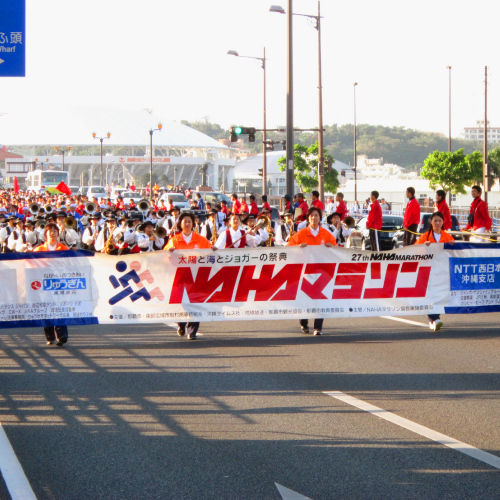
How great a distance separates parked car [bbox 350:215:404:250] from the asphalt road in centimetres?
1262

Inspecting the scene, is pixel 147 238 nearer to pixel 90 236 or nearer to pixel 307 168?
pixel 90 236

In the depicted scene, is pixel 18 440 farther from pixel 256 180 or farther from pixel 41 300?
pixel 256 180

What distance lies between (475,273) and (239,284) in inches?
134

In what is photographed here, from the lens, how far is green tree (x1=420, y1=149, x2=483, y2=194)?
160 feet

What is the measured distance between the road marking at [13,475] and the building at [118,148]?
400 ft

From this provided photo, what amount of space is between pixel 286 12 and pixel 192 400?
17.3 meters

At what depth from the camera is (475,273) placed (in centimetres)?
1121

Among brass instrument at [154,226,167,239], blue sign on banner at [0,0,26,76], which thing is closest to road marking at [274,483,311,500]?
Result: blue sign on banner at [0,0,26,76]

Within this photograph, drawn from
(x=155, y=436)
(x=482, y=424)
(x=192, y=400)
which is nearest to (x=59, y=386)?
(x=192, y=400)

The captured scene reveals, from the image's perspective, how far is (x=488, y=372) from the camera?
8.28 metres

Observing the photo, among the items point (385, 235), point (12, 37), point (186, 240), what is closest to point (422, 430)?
point (186, 240)

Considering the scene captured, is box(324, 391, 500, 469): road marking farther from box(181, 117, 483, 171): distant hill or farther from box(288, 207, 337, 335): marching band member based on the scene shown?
box(181, 117, 483, 171): distant hill

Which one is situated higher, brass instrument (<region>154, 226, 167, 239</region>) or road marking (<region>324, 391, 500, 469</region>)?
brass instrument (<region>154, 226, 167, 239</region>)

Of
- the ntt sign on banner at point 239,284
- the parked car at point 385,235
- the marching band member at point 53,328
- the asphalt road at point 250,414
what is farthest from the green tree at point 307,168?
the asphalt road at point 250,414
